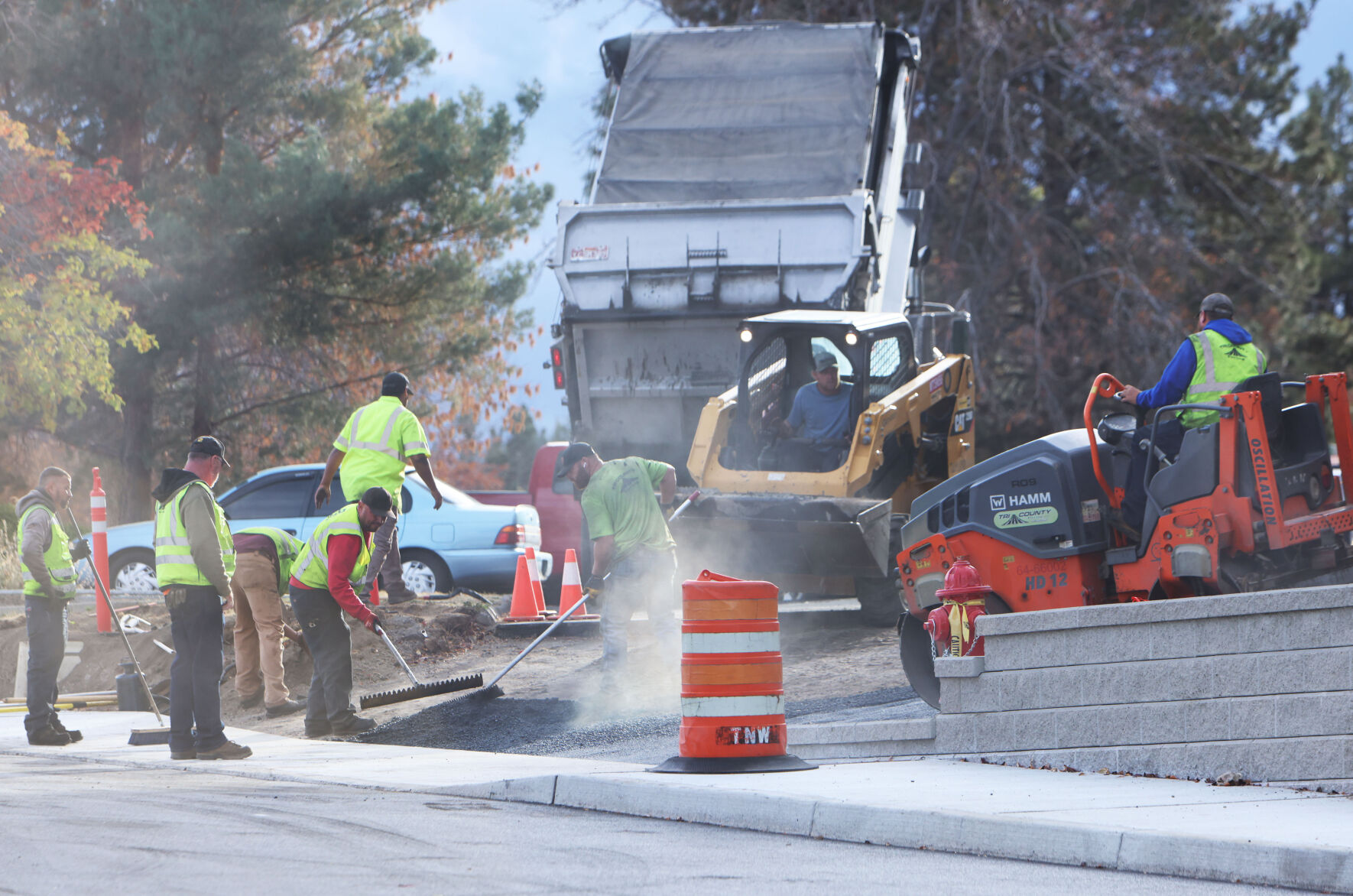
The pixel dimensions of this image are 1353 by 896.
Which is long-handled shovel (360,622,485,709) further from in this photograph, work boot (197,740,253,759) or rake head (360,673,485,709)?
work boot (197,740,253,759)

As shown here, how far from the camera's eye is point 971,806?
5906 mm

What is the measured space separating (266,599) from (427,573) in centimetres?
388

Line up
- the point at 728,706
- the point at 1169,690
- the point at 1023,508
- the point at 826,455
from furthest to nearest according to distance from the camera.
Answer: the point at 826,455, the point at 1023,508, the point at 728,706, the point at 1169,690

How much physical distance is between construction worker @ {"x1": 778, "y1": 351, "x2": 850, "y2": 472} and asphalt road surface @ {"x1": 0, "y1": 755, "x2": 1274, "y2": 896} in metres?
5.29

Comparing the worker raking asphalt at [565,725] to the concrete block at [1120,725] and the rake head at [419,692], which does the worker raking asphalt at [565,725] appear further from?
the concrete block at [1120,725]

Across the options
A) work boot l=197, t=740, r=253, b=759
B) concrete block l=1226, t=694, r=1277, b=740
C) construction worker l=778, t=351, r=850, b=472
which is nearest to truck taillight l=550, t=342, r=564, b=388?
construction worker l=778, t=351, r=850, b=472

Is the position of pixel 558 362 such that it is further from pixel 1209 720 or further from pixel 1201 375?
pixel 1209 720

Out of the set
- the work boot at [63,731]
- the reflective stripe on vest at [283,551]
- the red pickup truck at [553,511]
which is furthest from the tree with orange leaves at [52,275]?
the work boot at [63,731]

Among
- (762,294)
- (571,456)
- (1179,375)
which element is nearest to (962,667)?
(1179,375)

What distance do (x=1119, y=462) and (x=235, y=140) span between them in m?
17.9

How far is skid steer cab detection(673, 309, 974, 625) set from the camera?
10.8 meters

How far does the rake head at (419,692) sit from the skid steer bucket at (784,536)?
2.10m

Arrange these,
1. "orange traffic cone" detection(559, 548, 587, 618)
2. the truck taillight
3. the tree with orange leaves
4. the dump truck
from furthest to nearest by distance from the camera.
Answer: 1. the tree with orange leaves
2. the truck taillight
3. "orange traffic cone" detection(559, 548, 587, 618)
4. the dump truck

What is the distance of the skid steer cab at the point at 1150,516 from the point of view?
726 centimetres
